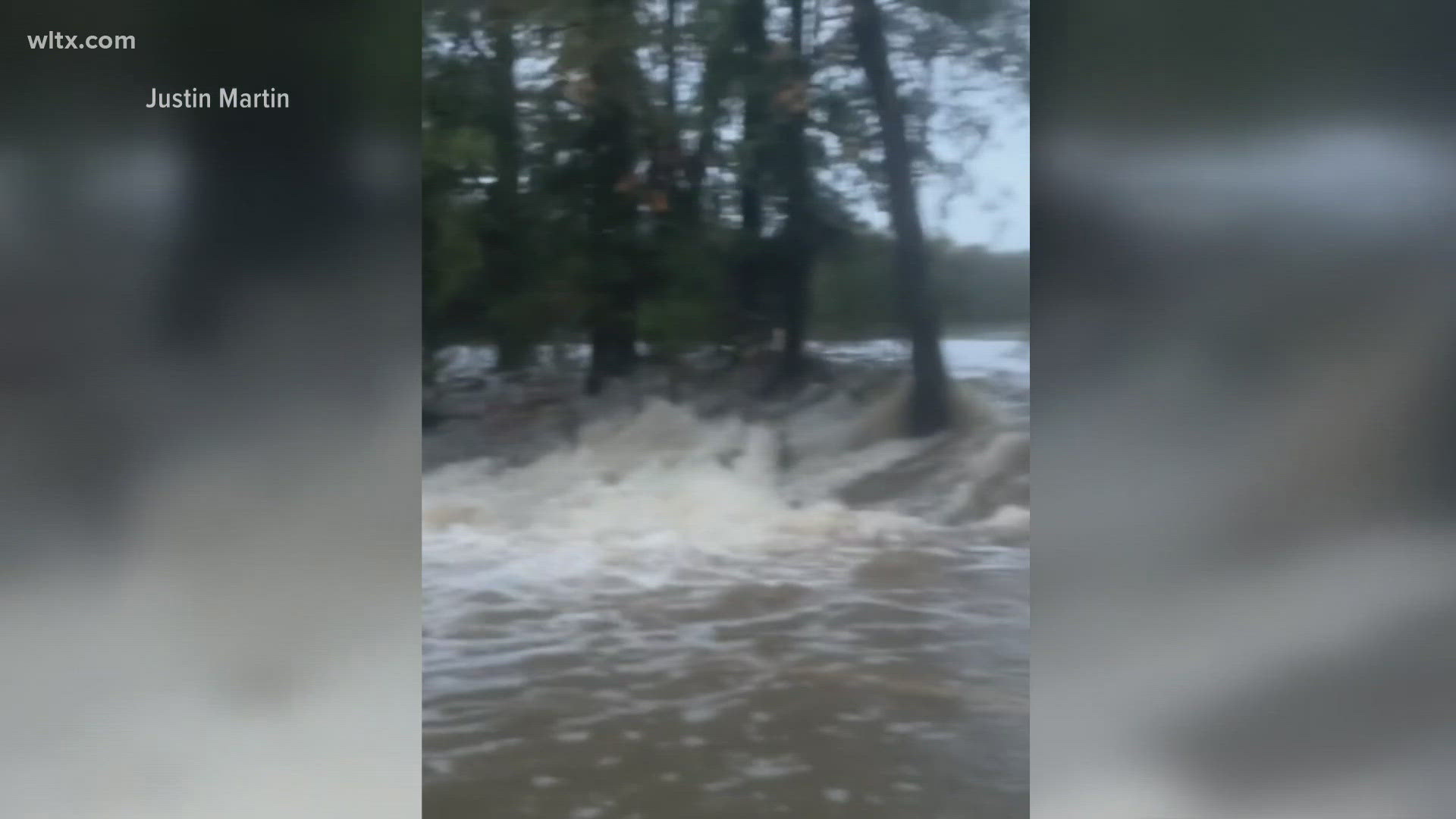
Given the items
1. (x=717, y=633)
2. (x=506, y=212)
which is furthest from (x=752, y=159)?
(x=717, y=633)

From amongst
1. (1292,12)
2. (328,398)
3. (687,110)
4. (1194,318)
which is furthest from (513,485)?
(1292,12)

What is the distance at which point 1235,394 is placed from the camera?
1805mm

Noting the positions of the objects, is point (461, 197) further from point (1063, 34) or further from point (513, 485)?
point (1063, 34)

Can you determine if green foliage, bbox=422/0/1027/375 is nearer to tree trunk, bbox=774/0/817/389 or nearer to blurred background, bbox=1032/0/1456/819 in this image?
tree trunk, bbox=774/0/817/389

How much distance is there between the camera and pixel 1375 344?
182cm

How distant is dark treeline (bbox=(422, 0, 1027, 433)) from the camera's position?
1.74 metres

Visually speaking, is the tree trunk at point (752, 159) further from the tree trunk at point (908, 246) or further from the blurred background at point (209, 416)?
the blurred background at point (209, 416)

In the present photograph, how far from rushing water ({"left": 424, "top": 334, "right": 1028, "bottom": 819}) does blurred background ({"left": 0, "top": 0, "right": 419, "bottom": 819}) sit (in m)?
0.13

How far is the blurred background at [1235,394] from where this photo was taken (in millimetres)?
1777

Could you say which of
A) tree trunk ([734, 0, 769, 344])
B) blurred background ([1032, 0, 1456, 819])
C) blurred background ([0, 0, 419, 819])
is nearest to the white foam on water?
blurred background ([0, 0, 419, 819])

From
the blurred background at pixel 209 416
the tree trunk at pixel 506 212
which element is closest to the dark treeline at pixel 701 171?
the tree trunk at pixel 506 212

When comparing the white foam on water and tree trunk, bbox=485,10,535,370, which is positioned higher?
tree trunk, bbox=485,10,535,370

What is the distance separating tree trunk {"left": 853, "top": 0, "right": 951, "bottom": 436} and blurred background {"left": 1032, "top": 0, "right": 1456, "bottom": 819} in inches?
7.4

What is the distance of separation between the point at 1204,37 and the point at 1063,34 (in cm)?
25
